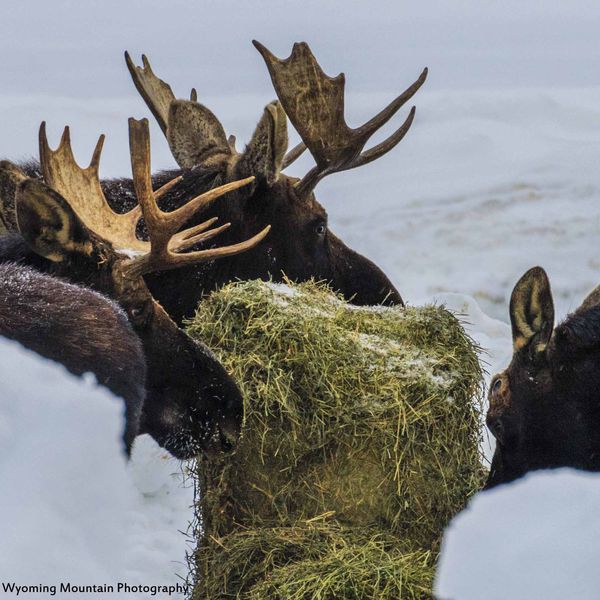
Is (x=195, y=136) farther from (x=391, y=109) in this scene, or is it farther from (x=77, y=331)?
(x=77, y=331)

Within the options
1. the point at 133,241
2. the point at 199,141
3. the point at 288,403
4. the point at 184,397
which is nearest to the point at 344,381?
the point at 288,403

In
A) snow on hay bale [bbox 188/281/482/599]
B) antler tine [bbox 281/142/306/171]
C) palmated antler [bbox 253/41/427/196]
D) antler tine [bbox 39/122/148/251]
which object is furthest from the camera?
antler tine [bbox 281/142/306/171]

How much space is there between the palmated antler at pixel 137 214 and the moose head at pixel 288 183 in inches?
24.7

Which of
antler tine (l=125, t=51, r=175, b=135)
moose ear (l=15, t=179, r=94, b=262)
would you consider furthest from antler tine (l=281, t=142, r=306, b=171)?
moose ear (l=15, t=179, r=94, b=262)

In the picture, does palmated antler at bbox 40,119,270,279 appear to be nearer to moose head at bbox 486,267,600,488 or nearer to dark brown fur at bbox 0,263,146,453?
dark brown fur at bbox 0,263,146,453

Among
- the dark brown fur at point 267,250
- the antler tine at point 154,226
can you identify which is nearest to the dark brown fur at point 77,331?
the antler tine at point 154,226

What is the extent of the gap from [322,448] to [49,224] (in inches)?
72.1

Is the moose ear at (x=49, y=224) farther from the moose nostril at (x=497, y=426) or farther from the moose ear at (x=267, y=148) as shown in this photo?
the moose nostril at (x=497, y=426)

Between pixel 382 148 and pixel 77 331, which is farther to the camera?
pixel 382 148

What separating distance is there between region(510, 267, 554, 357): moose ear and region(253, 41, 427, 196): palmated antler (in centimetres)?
260

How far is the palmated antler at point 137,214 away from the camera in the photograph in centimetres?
688

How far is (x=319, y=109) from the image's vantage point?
8891mm

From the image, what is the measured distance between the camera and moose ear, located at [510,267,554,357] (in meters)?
6.41

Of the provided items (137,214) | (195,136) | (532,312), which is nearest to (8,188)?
(137,214)
